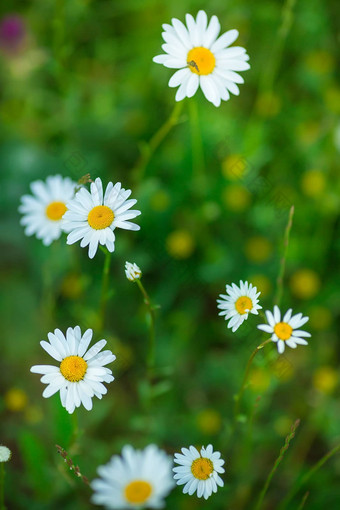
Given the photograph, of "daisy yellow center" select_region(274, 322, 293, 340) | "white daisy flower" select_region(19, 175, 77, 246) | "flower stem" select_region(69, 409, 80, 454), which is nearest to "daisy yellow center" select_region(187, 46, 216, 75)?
"white daisy flower" select_region(19, 175, 77, 246)

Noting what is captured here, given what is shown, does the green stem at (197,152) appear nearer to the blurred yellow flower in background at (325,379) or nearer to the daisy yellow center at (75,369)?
the blurred yellow flower in background at (325,379)

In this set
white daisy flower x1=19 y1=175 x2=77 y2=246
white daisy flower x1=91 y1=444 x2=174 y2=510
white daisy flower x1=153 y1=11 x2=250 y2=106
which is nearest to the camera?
white daisy flower x1=91 y1=444 x2=174 y2=510

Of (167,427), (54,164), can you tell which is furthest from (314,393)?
(54,164)

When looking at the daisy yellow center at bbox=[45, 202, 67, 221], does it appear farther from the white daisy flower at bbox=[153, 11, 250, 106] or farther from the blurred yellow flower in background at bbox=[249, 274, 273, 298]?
the blurred yellow flower in background at bbox=[249, 274, 273, 298]

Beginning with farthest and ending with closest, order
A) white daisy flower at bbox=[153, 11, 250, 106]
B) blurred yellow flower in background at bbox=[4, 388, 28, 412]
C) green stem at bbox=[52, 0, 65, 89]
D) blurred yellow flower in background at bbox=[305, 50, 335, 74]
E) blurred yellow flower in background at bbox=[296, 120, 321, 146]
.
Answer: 1. blurred yellow flower in background at bbox=[305, 50, 335, 74]
2. blurred yellow flower in background at bbox=[296, 120, 321, 146]
3. green stem at bbox=[52, 0, 65, 89]
4. blurred yellow flower in background at bbox=[4, 388, 28, 412]
5. white daisy flower at bbox=[153, 11, 250, 106]

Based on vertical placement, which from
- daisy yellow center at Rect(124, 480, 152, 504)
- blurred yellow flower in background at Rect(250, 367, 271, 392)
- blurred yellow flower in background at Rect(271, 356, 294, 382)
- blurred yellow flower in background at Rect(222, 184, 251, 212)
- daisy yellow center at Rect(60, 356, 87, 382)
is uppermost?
blurred yellow flower in background at Rect(222, 184, 251, 212)

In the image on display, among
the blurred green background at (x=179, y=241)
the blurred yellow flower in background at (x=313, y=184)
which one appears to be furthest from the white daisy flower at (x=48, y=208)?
the blurred yellow flower in background at (x=313, y=184)

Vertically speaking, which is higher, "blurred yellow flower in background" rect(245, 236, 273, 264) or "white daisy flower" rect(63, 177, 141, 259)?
"blurred yellow flower in background" rect(245, 236, 273, 264)
